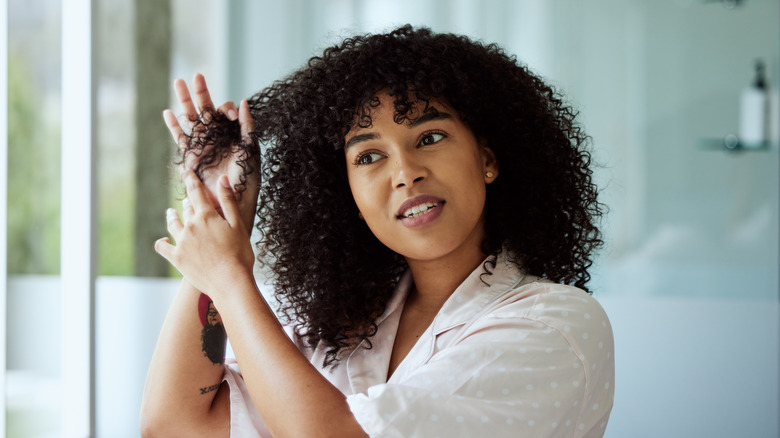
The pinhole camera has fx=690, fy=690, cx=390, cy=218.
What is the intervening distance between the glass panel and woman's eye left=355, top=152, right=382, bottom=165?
1032mm

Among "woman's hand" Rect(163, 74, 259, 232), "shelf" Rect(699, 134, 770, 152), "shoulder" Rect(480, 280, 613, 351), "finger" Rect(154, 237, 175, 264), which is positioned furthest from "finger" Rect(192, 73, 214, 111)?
"shelf" Rect(699, 134, 770, 152)

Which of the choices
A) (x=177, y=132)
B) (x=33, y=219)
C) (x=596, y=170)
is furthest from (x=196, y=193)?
(x=596, y=170)

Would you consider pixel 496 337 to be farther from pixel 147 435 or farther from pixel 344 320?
pixel 147 435

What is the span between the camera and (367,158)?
3.51ft

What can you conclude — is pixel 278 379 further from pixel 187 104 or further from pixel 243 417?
pixel 187 104

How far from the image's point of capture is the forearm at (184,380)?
117cm

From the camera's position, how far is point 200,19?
8.47ft

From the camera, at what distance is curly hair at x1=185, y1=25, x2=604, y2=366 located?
106cm

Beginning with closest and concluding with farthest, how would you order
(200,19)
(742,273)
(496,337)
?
1. (496,337)
2. (742,273)
3. (200,19)

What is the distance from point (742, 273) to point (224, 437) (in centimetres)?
162

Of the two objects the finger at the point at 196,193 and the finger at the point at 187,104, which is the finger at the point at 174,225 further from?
the finger at the point at 187,104

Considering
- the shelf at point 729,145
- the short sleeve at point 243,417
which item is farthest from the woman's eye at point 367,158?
the shelf at point 729,145

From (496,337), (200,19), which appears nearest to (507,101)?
(496,337)

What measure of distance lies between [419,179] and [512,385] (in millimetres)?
344
